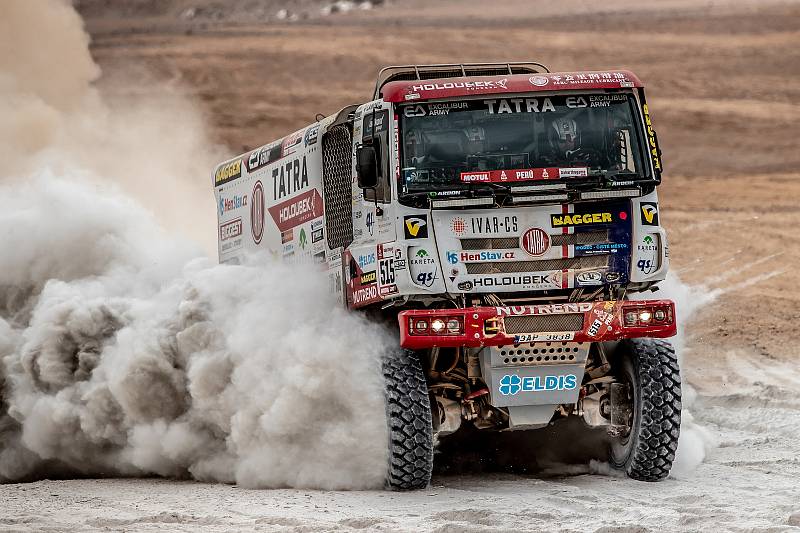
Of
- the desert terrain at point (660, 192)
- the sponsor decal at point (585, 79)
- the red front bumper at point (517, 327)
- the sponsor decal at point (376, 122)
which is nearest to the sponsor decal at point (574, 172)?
the sponsor decal at point (585, 79)

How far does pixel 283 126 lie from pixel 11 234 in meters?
21.7

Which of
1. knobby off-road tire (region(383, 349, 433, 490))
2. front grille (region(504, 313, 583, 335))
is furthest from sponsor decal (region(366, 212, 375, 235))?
front grille (region(504, 313, 583, 335))

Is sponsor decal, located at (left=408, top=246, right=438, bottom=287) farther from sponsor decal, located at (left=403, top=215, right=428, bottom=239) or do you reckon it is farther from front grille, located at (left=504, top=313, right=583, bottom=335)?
front grille, located at (left=504, top=313, right=583, bottom=335)

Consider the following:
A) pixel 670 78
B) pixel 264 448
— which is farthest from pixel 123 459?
pixel 670 78

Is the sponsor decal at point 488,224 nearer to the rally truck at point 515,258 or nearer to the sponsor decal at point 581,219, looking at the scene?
the rally truck at point 515,258

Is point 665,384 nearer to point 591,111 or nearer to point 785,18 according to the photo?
point 591,111

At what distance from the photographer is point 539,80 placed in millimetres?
10945

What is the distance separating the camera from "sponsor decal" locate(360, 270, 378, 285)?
36.0 feet

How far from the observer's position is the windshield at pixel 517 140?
10719 mm

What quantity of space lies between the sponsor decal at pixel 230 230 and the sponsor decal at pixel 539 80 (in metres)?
4.28

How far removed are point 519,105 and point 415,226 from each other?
122 centimetres

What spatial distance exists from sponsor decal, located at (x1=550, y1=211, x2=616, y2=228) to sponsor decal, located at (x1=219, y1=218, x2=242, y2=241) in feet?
14.4

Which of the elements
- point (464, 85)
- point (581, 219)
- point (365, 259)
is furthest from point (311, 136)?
point (581, 219)

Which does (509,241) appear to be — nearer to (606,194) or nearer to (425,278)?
(425,278)
